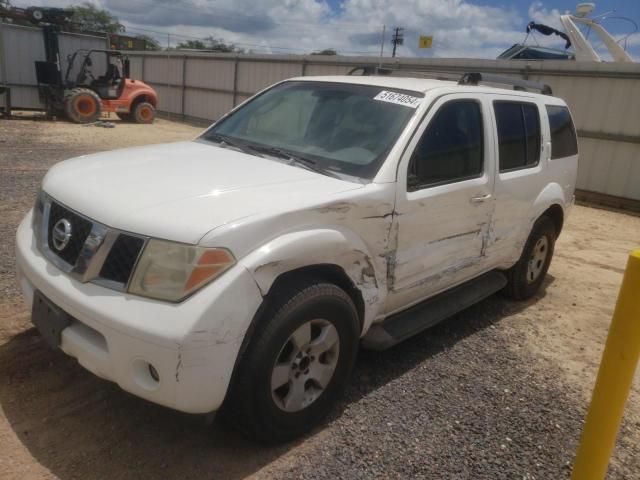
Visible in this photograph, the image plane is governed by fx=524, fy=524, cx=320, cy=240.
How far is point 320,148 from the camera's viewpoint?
3.26 meters

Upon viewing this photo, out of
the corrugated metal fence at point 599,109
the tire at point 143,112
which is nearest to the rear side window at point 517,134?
the corrugated metal fence at point 599,109

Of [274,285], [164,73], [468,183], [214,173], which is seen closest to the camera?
[274,285]

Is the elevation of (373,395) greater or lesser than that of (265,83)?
lesser

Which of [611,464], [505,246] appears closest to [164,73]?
[505,246]

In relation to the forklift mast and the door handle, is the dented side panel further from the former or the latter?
the forklift mast

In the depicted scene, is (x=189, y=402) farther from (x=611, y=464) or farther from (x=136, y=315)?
(x=611, y=464)

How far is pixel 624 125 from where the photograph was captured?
34.3 ft

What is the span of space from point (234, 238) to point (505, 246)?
272 cm

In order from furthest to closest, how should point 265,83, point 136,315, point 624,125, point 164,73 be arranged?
point 164,73
point 265,83
point 624,125
point 136,315

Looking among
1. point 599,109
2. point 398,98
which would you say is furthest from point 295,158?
point 599,109

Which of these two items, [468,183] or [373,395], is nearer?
[373,395]

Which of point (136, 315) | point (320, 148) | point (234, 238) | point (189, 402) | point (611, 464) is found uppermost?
point (320, 148)

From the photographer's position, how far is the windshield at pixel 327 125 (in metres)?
3.11

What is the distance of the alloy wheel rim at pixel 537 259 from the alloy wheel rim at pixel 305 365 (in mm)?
2775
